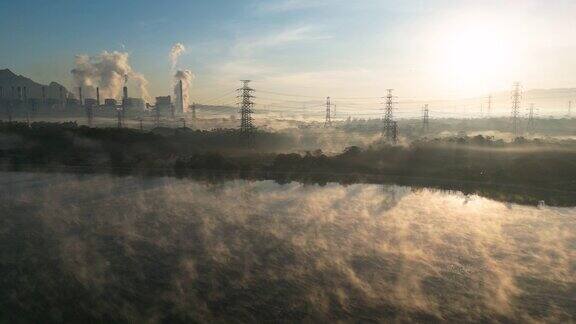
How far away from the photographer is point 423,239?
22.3 meters

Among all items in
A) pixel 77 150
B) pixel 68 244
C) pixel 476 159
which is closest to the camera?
pixel 68 244

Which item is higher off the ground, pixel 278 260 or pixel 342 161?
pixel 342 161

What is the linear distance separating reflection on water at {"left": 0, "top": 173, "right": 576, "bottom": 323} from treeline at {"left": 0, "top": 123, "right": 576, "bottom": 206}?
12.9 metres

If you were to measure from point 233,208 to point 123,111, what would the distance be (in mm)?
123381

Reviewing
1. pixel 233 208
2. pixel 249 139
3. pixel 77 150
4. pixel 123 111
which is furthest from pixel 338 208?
pixel 123 111

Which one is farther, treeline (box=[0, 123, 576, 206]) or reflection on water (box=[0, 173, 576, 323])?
treeline (box=[0, 123, 576, 206])

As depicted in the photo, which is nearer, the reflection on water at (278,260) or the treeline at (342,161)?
the reflection on water at (278,260)

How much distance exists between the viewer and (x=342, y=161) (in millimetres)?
53531

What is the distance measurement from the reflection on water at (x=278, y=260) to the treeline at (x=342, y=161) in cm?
1292

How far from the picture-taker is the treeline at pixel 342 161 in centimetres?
4375

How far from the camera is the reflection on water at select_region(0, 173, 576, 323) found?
13508mm

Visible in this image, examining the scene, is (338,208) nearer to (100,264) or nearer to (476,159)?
(100,264)

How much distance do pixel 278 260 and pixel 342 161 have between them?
119ft

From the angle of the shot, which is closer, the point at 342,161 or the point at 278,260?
the point at 278,260
